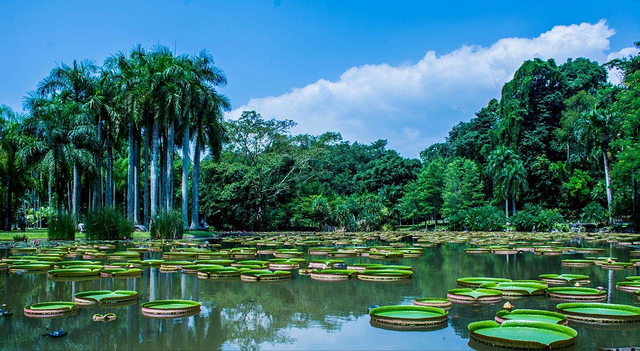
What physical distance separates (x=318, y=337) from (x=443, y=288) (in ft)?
13.7

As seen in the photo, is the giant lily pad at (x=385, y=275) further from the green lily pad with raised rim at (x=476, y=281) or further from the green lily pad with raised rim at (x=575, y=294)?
the green lily pad with raised rim at (x=575, y=294)

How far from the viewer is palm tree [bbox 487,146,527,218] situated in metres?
47.3

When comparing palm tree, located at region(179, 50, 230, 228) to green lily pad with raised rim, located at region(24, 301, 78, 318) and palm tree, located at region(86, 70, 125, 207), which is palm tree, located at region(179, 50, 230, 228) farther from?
green lily pad with raised rim, located at region(24, 301, 78, 318)

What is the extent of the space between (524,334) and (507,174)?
150ft

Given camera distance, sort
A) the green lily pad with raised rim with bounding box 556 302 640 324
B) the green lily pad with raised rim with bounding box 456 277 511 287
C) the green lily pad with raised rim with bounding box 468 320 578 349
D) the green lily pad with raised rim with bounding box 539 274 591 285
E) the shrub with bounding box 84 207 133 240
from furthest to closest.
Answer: the shrub with bounding box 84 207 133 240, the green lily pad with raised rim with bounding box 539 274 591 285, the green lily pad with raised rim with bounding box 456 277 511 287, the green lily pad with raised rim with bounding box 556 302 640 324, the green lily pad with raised rim with bounding box 468 320 578 349

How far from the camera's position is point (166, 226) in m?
23.9

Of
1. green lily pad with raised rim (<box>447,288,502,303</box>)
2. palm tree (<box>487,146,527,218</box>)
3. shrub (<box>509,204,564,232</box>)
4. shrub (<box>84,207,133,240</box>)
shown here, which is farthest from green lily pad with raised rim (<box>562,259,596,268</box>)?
palm tree (<box>487,146,527,218</box>)

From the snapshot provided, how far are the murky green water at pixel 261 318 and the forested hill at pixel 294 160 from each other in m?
17.1

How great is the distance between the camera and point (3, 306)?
7.15 m

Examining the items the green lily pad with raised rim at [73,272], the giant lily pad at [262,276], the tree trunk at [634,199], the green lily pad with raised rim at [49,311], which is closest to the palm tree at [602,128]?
the tree trunk at [634,199]

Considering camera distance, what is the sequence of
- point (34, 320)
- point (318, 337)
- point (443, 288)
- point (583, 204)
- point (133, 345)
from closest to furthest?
point (133, 345), point (318, 337), point (34, 320), point (443, 288), point (583, 204)

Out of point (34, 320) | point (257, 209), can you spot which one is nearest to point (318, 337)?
point (34, 320)

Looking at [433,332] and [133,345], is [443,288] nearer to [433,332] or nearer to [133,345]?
[433,332]

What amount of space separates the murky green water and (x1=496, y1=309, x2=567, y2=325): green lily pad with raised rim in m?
0.26
